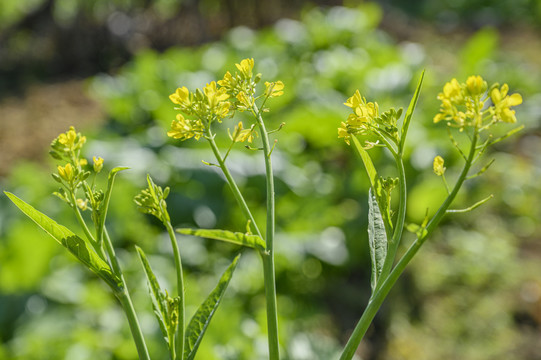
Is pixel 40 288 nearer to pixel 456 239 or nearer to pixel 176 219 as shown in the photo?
pixel 176 219

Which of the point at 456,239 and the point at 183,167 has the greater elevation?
the point at 183,167

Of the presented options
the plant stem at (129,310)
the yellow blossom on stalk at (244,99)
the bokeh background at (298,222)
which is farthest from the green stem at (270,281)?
the bokeh background at (298,222)

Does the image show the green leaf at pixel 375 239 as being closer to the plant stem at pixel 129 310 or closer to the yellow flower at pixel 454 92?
the yellow flower at pixel 454 92

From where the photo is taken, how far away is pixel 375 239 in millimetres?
616

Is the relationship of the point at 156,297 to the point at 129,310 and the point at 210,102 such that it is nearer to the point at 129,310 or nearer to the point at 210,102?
the point at 129,310

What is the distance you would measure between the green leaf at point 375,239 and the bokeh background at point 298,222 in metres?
0.89

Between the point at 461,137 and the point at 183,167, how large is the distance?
1846 millimetres

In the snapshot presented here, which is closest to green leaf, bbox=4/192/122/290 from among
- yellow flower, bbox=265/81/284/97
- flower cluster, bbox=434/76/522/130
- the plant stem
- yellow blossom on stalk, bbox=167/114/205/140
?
the plant stem

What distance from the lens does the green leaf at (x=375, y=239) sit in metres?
0.61

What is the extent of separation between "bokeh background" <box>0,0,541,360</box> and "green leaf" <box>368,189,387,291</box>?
0.89m

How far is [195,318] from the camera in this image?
0.62 meters

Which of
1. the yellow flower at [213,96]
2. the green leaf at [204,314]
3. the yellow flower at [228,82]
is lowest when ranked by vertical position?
the green leaf at [204,314]

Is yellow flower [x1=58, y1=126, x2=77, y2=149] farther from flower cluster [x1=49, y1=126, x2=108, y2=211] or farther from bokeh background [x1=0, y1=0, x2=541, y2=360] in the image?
bokeh background [x1=0, y1=0, x2=541, y2=360]

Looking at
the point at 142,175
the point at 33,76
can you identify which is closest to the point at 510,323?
the point at 142,175
